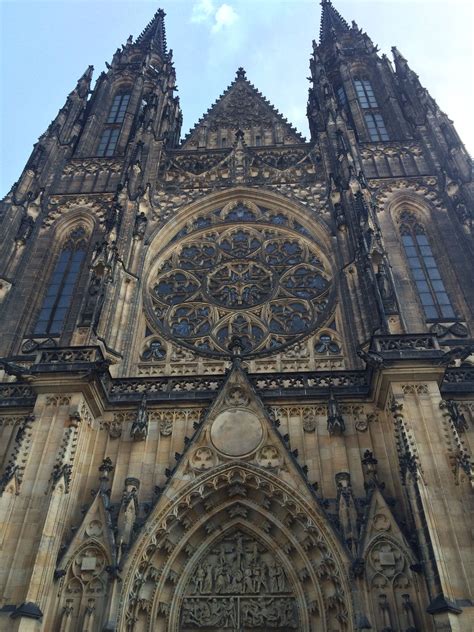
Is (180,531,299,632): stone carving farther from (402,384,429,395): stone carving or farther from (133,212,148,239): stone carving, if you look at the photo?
(133,212,148,239): stone carving

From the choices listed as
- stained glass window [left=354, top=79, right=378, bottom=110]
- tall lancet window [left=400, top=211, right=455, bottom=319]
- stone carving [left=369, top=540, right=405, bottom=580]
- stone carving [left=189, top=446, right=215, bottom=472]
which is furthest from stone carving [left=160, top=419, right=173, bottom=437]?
stained glass window [left=354, top=79, right=378, bottom=110]

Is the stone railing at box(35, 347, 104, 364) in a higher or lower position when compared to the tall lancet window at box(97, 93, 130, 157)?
lower

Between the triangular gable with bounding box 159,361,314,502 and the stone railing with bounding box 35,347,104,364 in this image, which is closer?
the triangular gable with bounding box 159,361,314,502

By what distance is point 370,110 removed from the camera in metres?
22.6

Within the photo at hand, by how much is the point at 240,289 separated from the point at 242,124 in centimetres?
965

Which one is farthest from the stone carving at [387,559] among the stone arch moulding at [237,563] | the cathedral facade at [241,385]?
the stone arch moulding at [237,563]

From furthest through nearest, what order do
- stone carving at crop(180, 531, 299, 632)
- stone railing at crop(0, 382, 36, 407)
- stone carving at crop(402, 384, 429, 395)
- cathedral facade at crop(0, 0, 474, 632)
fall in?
stone railing at crop(0, 382, 36, 407) → stone carving at crop(402, 384, 429, 395) → stone carving at crop(180, 531, 299, 632) → cathedral facade at crop(0, 0, 474, 632)

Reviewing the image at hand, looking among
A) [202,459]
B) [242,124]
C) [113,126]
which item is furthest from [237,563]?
[113,126]

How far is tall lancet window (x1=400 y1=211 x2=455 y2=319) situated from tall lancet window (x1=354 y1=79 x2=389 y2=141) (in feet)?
17.3

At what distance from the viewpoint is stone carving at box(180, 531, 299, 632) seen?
32.2 ft

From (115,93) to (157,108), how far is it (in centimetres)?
384

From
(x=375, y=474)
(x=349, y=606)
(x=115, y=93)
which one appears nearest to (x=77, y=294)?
(x=375, y=474)

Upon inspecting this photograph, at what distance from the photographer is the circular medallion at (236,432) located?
1121 centimetres

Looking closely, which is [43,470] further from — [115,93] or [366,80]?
[366,80]
